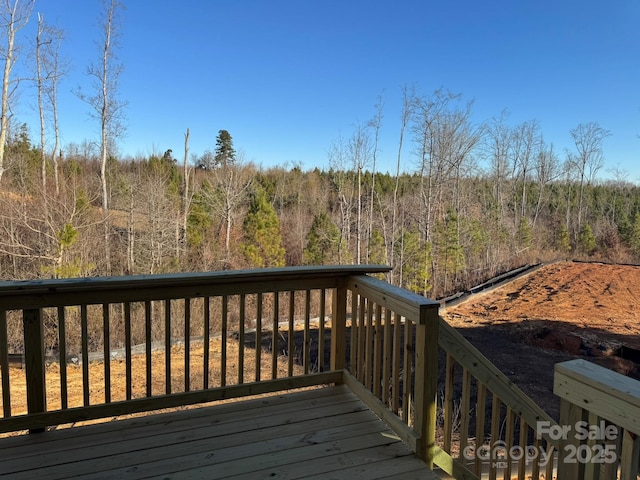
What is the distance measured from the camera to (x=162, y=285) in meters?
2.37

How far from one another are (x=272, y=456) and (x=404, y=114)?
15.9m

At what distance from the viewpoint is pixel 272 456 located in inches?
80.7

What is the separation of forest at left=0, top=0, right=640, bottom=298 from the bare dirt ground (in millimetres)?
2900

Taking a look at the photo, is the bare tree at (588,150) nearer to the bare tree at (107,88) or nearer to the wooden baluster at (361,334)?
the bare tree at (107,88)

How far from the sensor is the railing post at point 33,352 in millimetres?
2139

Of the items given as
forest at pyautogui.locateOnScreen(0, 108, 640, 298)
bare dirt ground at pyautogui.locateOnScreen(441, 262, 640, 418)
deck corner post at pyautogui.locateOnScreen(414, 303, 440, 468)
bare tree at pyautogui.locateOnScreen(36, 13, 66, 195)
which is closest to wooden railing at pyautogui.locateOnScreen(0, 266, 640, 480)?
deck corner post at pyautogui.locateOnScreen(414, 303, 440, 468)

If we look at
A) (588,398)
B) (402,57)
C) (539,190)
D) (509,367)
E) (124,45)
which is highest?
(402,57)

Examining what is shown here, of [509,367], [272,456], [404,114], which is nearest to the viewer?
[272,456]

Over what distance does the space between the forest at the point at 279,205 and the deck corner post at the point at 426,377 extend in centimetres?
993

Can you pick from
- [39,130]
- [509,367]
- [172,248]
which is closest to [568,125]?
[509,367]

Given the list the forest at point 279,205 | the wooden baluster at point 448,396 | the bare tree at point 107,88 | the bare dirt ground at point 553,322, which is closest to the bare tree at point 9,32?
the forest at point 279,205

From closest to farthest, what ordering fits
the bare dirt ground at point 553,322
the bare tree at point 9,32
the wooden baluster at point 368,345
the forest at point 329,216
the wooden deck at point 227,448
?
the wooden deck at point 227,448
the wooden baluster at point 368,345
the bare dirt ground at point 553,322
the bare tree at point 9,32
the forest at point 329,216

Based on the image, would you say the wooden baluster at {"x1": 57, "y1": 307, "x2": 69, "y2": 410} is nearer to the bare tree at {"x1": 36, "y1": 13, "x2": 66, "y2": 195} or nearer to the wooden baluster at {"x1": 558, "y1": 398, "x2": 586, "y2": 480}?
the wooden baluster at {"x1": 558, "y1": 398, "x2": 586, "y2": 480}

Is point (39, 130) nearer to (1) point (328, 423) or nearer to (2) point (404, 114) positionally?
(2) point (404, 114)
